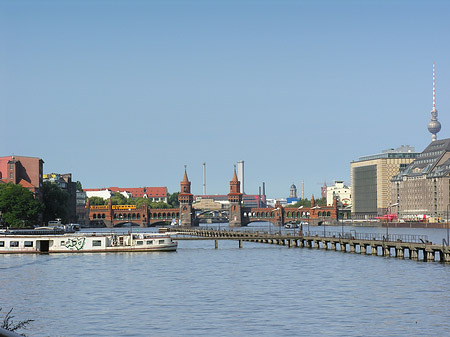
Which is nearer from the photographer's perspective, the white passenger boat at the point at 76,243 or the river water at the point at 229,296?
the river water at the point at 229,296

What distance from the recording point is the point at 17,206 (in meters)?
180

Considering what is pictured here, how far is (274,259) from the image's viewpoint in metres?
113

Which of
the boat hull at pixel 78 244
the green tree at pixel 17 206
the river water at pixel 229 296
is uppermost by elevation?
the green tree at pixel 17 206

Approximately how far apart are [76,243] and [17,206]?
61873mm

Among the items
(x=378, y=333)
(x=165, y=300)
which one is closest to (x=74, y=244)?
(x=165, y=300)

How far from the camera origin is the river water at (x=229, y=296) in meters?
52.6

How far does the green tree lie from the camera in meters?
180

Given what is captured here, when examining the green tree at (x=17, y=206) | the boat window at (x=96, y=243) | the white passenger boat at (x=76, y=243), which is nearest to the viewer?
the white passenger boat at (x=76, y=243)

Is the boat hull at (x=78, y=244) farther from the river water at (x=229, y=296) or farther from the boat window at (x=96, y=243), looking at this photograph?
the river water at (x=229, y=296)

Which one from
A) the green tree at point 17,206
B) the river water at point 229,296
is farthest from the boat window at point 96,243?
the green tree at point 17,206

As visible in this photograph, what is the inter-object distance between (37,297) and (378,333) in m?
31.7

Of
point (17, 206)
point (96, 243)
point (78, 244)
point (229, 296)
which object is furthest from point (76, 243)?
point (17, 206)

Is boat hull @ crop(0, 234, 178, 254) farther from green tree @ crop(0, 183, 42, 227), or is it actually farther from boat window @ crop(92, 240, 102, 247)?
green tree @ crop(0, 183, 42, 227)

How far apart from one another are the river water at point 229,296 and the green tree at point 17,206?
71.6 m
